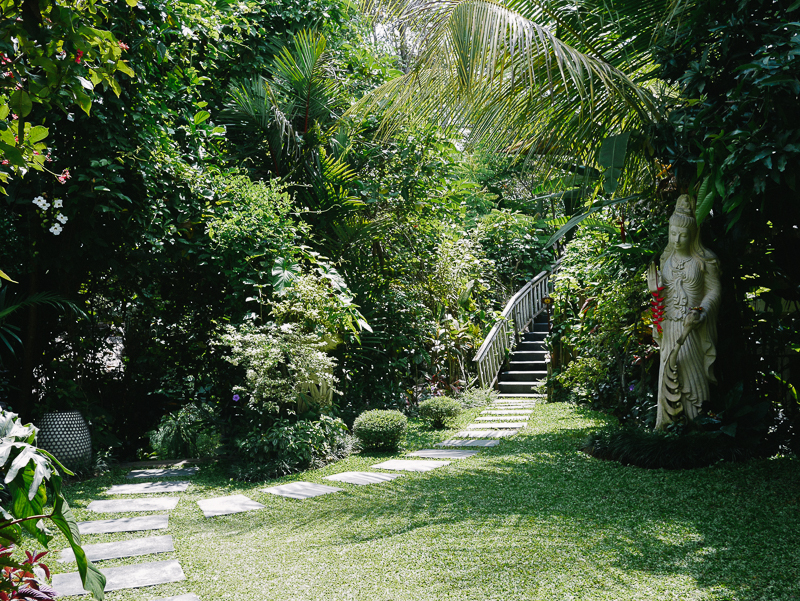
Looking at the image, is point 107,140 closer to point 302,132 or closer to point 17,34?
point 302,132

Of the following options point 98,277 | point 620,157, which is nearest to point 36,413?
point 98,277

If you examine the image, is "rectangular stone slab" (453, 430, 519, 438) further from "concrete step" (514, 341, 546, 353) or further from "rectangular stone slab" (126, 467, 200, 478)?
"concrete step" (514, 341, 546, 353)

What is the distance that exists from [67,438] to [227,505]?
6.58 feet

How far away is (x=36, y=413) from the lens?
5.80 meters

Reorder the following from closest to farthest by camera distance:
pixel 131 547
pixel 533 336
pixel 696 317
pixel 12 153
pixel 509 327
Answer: pixel 12 153 → pixel 131 547 → pixel 696 317 → pixel 509 327 → pixel 533 336

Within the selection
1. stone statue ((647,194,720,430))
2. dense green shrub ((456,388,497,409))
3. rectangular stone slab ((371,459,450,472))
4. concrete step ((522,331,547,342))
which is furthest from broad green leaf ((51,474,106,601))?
concrete step ((522,331,547,342))

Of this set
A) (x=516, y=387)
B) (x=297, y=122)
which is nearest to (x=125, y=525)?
(x=297, y=122)

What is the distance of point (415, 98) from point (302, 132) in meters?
3.12

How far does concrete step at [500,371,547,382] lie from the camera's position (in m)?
11.5

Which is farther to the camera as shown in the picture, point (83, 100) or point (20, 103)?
Result: point (83, 100)

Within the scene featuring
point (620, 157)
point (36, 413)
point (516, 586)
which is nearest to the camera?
point (516, 586)

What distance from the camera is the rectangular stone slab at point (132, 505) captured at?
4.62 m

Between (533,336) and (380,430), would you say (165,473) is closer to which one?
(380,430)

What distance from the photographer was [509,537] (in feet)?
11.5
